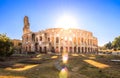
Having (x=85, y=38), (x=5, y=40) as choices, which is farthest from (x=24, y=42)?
(x=5, y=40)

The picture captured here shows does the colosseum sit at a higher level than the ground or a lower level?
higher

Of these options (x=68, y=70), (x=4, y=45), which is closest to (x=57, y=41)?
(x=4, y=45)

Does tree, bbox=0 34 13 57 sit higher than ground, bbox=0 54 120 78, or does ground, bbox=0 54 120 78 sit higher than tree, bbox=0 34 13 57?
tree, bbox=0 34 13 57

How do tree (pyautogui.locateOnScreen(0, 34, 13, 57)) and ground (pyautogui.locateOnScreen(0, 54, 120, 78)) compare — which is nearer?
ground (pyautogui.locateOnScreen(0, 54, 120, 78))

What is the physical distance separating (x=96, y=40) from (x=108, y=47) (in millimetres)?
68925

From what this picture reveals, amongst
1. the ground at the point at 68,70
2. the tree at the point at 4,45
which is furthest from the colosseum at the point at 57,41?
the ground at the point at 68,70

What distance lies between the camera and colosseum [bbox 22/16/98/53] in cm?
9906

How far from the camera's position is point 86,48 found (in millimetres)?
106875

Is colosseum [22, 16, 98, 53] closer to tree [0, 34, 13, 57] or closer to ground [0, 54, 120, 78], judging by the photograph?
tree [0, 34, 13, 57]

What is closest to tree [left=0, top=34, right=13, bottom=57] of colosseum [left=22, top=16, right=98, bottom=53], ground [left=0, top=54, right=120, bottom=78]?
ground [left=0, top=54, right=120, bottom=78]

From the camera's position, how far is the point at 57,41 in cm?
10006

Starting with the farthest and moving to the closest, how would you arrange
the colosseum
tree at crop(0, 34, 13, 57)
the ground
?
the colosseum → tree at crop(0, 34, 13, 57) → the ground

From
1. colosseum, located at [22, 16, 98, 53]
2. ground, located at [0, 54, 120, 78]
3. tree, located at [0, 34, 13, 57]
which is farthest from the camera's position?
colosseum, located at [22, 16, 98, 53]

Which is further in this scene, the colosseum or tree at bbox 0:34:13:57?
the colosseum
